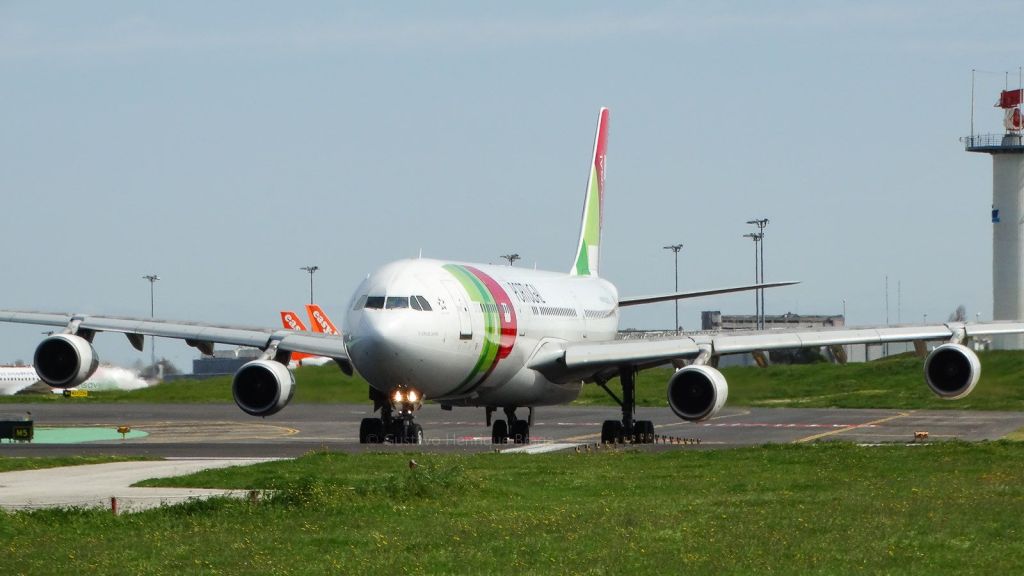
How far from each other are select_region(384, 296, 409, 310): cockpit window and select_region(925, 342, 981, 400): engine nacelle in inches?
496

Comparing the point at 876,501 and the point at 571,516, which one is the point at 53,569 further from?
the point at 876,501

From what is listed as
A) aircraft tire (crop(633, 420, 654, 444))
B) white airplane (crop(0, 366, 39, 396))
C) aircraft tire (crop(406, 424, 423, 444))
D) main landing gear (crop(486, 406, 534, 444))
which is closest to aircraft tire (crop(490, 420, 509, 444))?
main landing gear (crop(486, 406, 534, 444))

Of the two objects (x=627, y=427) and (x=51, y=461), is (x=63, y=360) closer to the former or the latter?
(x=51, y=461)

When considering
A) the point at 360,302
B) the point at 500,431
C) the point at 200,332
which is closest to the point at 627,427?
the point at 500,431

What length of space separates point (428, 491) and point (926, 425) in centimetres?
3484

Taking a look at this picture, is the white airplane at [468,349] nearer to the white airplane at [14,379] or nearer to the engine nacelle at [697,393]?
the engine nacelle at [697,393]

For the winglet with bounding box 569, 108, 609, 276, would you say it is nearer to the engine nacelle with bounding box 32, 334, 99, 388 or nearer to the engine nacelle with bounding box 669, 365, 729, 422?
the engine nacelle with bounding box 669, 365, 729, 422

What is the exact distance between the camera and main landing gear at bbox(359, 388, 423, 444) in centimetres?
3584

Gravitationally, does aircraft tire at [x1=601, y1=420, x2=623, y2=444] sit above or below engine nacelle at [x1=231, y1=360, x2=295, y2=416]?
below

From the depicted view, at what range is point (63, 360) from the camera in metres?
37.8

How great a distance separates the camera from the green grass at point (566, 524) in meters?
16.2

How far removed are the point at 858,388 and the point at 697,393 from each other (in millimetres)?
47627

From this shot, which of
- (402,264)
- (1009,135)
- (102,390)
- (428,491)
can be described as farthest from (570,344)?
(102,390)

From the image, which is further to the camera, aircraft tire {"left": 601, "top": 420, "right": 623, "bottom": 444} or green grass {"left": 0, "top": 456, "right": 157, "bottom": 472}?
aircraft tire {"left": 601, "top": 420, "right": 623, "bottom": 444}
